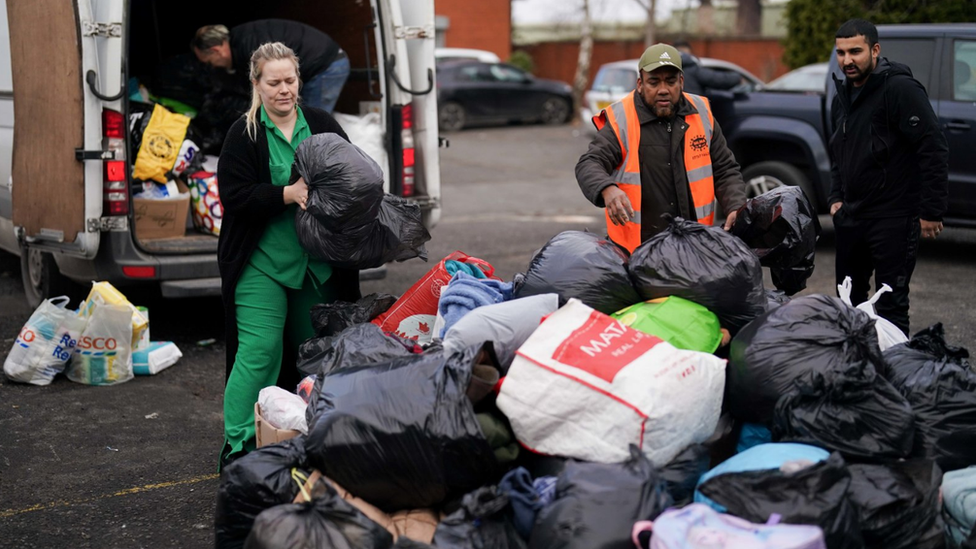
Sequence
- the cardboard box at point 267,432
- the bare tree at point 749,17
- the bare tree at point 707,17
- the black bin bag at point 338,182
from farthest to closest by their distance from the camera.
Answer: the bare tree at point 749,17
the bare tree at point 707,17
the black bin bag at point 338,182
the cardboard box at point 267,432

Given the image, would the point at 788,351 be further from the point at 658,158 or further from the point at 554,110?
the point at 554,110

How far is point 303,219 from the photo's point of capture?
3.83 meters

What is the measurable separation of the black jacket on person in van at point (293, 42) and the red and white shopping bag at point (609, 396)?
417 centimetres

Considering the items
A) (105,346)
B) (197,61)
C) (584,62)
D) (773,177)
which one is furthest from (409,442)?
(584,62)

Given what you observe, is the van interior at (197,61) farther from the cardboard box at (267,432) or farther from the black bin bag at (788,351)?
the black bin bag at (788,351)

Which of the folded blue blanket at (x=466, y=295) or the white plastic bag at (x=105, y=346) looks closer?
the folded blue blanket at (x=466, y=295)

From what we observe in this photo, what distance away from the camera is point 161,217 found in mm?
6305

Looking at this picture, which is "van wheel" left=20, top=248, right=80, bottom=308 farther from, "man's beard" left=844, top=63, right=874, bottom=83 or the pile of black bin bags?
"man's beard" left=844, top=63, right=874, bottom=83

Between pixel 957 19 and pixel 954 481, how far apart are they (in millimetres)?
11225

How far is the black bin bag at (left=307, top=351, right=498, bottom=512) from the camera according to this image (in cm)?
288

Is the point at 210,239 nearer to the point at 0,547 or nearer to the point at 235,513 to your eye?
the point at 0,547

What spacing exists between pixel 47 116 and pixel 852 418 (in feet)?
14.5

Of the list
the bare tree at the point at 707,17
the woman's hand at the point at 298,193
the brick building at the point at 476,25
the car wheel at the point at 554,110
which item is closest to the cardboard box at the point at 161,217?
the woman's hand at the point at 298,193

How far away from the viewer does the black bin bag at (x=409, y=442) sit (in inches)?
113
